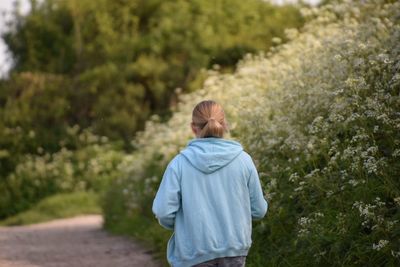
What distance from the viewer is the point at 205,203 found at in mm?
4414

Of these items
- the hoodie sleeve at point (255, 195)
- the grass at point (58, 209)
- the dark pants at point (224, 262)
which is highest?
the hoodie sleeve at point (255, 195)

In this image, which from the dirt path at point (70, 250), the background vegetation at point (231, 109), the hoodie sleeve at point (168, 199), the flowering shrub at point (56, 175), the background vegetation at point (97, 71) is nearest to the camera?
the hoodie sleeve at point (168, 199)

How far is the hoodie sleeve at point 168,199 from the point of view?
435cm

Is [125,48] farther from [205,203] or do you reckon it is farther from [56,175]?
[205,203]

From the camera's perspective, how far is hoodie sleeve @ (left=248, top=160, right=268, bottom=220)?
4.56 m

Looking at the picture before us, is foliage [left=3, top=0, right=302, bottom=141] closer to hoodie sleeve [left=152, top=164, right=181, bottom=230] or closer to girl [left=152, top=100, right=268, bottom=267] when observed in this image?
girl [left=152, top=100, right=268, bottom=267]

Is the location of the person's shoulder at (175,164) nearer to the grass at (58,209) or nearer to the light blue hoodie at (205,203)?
the light blue hoodie at (205,203)

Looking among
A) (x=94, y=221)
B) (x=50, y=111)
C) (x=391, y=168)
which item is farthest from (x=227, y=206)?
(x=50, y=111)

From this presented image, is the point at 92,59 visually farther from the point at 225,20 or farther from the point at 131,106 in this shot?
the point at 225,20

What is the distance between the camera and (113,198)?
1521 cm

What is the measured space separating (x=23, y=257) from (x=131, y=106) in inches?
665

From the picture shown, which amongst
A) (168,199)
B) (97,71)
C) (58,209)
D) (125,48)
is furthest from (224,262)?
(125,48)

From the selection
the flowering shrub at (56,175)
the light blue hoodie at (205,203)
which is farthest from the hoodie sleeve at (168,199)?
the flowering shrub at (56,175)

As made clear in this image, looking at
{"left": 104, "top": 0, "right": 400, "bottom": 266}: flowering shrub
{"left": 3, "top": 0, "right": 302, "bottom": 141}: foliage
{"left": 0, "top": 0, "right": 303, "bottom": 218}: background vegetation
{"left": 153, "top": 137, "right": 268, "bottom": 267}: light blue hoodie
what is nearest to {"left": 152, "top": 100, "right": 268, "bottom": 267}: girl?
{"left": 153, "top": 137, "right": 268, "bottom": 267}: light blue hoodie
